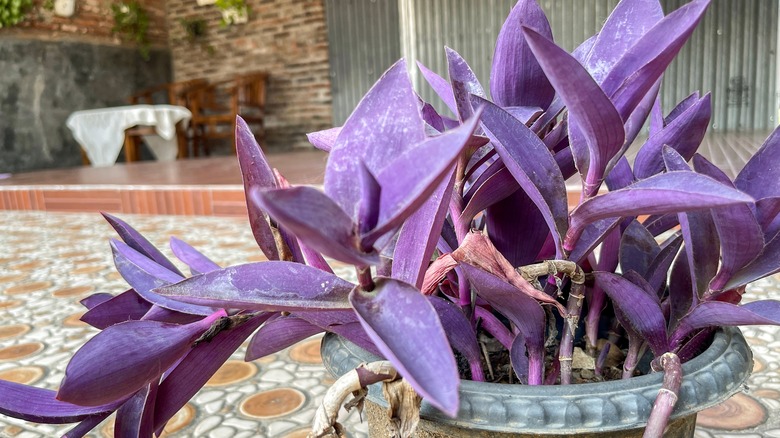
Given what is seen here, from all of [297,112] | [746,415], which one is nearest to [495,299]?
[746,415]

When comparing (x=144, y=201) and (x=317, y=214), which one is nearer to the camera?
(x=317, y=214)

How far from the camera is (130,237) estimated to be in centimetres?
30

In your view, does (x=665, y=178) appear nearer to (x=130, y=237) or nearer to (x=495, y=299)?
(x=495, y=299)

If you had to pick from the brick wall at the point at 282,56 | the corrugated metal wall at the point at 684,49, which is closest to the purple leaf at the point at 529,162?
the corrugated metal wall at the point at 684,49

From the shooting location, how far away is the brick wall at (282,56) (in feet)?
19.4

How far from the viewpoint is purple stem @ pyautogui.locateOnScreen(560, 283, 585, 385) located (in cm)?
27

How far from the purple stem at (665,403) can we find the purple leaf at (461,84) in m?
0.14

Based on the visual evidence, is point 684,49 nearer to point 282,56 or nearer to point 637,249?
point 282,56

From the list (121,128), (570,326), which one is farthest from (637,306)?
(121,128)

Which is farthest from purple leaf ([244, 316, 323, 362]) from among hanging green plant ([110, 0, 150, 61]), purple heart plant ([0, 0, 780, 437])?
hanging green plant ([110, 0, 150, 61])

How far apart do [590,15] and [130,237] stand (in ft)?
17.3

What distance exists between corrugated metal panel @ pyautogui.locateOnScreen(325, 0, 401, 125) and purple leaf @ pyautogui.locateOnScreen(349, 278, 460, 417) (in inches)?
215

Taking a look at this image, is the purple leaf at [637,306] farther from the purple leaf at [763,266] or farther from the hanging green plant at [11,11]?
the hanging green plant at [11,11]

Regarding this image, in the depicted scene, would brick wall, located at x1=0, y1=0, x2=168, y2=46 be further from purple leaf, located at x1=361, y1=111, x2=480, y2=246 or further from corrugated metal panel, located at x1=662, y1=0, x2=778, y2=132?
purple leaf, located at x1=361, y1=111, x2=480, y2=246
